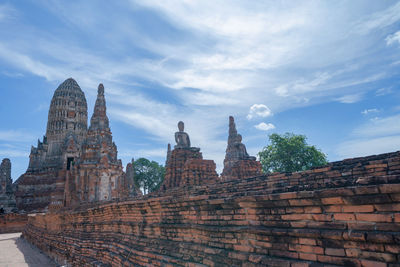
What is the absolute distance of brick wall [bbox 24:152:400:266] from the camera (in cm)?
252

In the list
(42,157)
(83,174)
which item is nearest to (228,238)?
(83,174)

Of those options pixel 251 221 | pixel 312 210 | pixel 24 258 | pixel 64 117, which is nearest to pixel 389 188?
pixel 312 210

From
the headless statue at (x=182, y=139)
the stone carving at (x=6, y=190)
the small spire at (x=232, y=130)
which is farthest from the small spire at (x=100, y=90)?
the headless statue at (x=182, y=139)

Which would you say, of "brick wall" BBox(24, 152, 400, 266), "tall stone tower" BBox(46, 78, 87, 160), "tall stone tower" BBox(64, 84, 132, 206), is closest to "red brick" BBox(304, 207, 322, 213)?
"brick wall" BBox(24, 152, 400, 266)

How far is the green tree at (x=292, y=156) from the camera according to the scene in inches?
1275

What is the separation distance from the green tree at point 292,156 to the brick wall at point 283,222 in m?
28.1

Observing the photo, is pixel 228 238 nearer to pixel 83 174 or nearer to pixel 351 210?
pixel 351 210

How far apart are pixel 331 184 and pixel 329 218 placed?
370 mm

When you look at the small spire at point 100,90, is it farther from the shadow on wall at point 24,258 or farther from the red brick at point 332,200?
the red brick at point 332,200

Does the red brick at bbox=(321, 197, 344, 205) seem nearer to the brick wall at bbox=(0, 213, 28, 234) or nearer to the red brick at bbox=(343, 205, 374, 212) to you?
the red brick at bbox=(343, 205, 374, 212)

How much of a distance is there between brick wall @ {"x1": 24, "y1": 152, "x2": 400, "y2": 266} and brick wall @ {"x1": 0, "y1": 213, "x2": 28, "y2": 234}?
2869cm

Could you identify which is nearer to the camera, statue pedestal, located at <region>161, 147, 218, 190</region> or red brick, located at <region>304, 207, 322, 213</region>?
red brick, located at <region>304, 207, 322, 213</region>

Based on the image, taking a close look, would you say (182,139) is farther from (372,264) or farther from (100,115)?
(100,115)

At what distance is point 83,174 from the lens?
89.6ft
